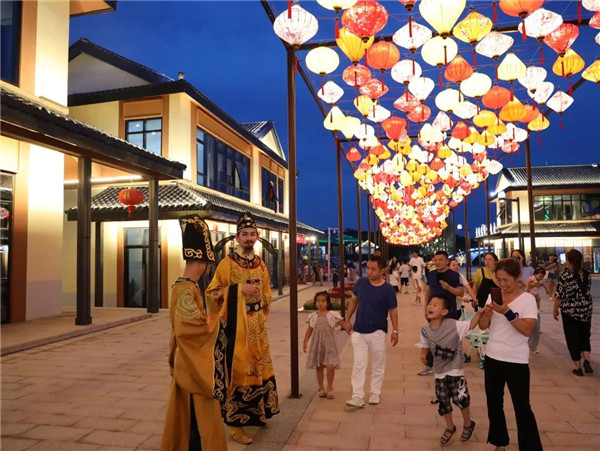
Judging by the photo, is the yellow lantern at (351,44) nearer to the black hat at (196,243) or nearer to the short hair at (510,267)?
the short hair at (510,267)

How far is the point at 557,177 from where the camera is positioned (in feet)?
129

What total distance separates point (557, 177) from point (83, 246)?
130 ft

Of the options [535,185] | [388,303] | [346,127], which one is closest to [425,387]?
[388,303]

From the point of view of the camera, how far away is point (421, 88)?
8664mm

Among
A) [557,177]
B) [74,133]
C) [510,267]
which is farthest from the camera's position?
[557,177]

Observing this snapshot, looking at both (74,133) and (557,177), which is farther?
(557,177)

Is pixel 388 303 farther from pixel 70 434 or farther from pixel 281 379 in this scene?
pixel 70 434

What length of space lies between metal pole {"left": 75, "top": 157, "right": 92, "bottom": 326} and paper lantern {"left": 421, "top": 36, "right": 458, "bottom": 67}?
333 inches

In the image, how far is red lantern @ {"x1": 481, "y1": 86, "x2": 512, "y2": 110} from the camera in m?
8.30

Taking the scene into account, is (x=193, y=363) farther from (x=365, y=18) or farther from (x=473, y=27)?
(x=473, y=27)

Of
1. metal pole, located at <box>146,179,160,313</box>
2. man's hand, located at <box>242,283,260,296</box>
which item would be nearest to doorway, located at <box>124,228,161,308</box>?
metal pole, located at <box>146,179,160,313</box>

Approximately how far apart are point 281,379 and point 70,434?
2.92m

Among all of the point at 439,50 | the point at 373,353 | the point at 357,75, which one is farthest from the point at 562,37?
the point at 373,353

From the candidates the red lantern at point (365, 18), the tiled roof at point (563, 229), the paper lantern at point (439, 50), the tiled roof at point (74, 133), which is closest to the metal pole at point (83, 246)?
the tiled roof at point (74, 133)
